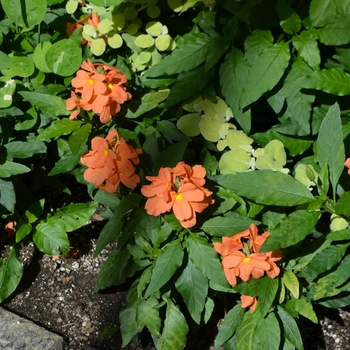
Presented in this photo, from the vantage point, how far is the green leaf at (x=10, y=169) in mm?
1744

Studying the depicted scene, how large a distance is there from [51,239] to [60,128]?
0.39 metres

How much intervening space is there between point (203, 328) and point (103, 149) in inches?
30.6

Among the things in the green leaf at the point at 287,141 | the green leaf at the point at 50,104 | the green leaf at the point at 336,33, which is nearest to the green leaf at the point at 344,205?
the green leaf at the point at 287,141

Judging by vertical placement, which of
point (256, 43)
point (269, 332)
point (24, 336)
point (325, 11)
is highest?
point (325, 11)

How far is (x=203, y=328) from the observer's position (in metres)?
1.96

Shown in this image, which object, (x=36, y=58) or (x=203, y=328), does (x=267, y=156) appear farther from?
(x=36, y=58)

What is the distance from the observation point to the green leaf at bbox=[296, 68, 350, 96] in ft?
5.14

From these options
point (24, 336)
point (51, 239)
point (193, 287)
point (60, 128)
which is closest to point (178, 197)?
point (193, 287)

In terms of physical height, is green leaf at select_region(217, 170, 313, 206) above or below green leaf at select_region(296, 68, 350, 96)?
below

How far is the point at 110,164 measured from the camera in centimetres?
156

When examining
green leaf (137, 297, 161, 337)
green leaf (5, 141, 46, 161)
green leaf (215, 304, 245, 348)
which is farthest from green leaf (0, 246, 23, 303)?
green leaf (215, 304, 245, 348)

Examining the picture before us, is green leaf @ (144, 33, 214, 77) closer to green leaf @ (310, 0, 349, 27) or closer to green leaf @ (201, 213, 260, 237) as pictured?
green leaf @ (310, 0, 349, 27)

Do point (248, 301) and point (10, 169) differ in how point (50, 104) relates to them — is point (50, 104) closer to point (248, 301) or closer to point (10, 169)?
point (10, 169)

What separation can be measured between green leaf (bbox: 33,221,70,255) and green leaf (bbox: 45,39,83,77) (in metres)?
0.52
